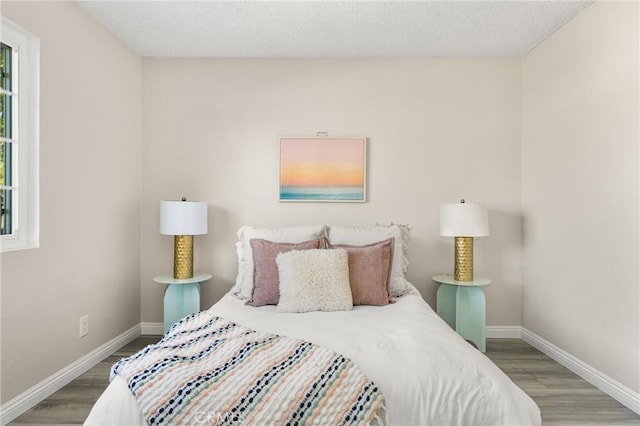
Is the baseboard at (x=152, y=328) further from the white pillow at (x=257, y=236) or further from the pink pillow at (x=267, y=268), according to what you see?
the pink pillow at (x=267, y=268)

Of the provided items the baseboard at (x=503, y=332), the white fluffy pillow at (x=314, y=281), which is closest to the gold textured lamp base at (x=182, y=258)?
the white fluffy pillow at (x=314, y=281)

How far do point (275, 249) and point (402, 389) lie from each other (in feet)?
5.10

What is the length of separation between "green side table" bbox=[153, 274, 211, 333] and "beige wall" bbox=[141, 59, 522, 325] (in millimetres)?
411

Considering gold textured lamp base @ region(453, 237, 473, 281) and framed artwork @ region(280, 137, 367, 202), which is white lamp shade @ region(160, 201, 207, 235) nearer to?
framed artwork @ region(280, 137, 367, 202)

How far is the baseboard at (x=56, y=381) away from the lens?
225 cm

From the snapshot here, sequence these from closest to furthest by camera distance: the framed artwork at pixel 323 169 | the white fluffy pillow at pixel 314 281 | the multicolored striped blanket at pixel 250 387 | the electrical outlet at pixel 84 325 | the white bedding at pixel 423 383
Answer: the multicolored striped blanket at pixel 250 387, the white bedding at pixel 423 383, the white fluffy pillow at pixel 314 281, the electrical outlet at pixel 84 325, the framed artwork at pixel 323 169

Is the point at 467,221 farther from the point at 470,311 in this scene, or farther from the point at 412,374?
the point at 412,374

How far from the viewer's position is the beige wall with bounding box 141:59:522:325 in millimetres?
3764

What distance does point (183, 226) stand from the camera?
330 cm

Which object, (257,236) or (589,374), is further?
(257,236)

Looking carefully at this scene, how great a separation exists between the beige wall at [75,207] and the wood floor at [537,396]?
0.17 m

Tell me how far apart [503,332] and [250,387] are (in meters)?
2.98

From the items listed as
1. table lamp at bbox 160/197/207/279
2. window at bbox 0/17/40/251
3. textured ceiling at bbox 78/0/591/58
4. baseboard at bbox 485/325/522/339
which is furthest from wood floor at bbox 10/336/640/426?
textured ceiling at bbox 78/0/591/58

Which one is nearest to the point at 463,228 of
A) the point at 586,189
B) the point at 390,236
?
the point at 390,236
